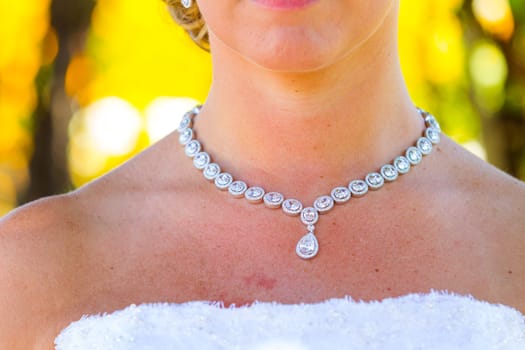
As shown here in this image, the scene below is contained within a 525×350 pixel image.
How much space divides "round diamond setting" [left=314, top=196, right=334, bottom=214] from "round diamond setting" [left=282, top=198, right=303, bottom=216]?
5 centimetres

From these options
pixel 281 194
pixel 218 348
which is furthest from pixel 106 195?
pixel 218 348

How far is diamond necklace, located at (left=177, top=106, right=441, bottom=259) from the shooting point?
333 cm

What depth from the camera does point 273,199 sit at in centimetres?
338

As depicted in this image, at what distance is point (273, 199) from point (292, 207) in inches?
2.5

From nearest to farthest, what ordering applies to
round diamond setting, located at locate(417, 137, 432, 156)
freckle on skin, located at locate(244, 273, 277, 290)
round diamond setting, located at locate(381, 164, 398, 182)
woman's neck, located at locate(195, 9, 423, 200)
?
freckle on skin, located at locate(244, 273, 277, 290) → woman's neck, located at locate(195, 9, 423, 200) → round diamond setting, located at locate(381, 164, 398, 182) → round diamond setting, located at locate(417, 137, 432, 156)

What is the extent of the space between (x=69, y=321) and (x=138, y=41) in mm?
7695

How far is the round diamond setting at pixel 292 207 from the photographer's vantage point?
132 inches

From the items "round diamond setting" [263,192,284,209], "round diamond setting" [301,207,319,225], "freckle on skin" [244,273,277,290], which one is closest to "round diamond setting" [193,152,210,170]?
"round diamond setting" [263,192,284,209]

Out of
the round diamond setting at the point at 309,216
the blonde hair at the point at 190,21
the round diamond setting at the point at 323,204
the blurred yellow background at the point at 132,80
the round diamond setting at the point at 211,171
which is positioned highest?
the blonde hair at the point at 190,21

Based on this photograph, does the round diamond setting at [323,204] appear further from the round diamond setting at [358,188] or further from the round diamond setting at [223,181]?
the round diamond setting at [223,181]

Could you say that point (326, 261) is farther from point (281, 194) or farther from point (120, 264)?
point (120, 264)

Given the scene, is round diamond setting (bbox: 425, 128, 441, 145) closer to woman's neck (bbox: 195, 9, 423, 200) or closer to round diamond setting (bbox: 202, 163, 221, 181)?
woman's neck (bbox: 195, 9, 423, 200)

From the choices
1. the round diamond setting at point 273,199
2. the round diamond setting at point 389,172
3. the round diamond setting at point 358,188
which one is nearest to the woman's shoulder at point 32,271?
the round diamond setting at point 273,199

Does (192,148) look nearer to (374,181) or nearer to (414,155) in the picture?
(374,181)
